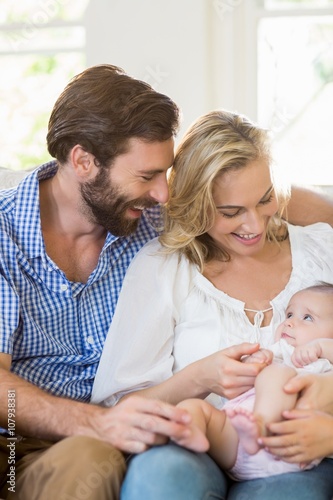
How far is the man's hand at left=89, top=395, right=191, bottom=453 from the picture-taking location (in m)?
1.67

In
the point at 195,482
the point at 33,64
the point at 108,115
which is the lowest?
the point at 195,482

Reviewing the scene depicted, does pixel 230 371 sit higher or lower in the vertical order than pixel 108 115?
lower

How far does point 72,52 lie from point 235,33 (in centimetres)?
80

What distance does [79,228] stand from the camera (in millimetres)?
2217

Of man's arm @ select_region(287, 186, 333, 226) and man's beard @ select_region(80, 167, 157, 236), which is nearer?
man's beard @ select_region(80, 167, 157, 236)

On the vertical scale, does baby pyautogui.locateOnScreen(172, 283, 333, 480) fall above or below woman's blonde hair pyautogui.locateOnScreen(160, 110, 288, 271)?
below

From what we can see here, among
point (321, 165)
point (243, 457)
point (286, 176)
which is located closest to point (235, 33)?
point (321, 165)

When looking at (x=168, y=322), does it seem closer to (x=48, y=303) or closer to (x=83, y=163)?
(x=48, y=303)

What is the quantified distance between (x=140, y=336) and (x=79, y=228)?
0.35m

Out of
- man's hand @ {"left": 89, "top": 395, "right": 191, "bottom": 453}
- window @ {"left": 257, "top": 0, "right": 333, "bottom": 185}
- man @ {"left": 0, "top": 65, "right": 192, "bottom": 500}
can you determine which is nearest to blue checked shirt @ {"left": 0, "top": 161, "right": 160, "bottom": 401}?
man @ {"left": 0, "top": 65, "right": 192, "bottom": 500}

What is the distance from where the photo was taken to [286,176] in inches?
88.1

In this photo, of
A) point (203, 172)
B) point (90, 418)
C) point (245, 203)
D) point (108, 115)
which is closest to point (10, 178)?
point (108, 115)

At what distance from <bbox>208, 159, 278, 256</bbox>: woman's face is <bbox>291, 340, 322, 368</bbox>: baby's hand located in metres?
0.31

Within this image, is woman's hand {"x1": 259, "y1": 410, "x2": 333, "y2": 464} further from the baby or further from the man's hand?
the man's hand
